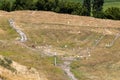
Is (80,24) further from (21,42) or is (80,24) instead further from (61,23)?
(21,42)

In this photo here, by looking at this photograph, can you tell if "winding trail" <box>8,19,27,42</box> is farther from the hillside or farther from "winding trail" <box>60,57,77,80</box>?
"winding trail" <box>60,57,77,80</box>

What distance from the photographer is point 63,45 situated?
9494 cm

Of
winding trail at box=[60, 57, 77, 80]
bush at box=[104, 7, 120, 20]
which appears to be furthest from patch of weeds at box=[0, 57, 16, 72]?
bush at box=[104, 7, 120, 20]

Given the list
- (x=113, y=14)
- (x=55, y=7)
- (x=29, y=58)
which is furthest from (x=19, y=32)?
(x=55, y=7)

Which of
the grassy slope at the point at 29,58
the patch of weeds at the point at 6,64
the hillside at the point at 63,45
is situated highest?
the patch of weeds at the point at 6,64

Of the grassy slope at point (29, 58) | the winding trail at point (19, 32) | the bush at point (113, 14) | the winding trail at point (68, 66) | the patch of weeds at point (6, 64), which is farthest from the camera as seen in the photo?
the bush at point (113, 14)

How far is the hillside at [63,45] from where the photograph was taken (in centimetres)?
7550

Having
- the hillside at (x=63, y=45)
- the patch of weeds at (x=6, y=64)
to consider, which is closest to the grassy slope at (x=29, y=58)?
the hillside at (x=63, y=45)

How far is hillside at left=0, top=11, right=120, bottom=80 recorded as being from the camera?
75500mm

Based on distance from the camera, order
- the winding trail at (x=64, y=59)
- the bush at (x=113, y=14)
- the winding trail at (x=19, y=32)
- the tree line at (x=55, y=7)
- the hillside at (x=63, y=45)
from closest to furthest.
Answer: the winding trail at (x=64, y=59) → the hillside at (x=63, y=45) → the winding trail at (x=19, y=32) → the bush at (x=113, y=14) → the tree line at (x=55, y=7)

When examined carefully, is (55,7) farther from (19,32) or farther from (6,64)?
(6,64)

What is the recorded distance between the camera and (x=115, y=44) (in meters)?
96.5

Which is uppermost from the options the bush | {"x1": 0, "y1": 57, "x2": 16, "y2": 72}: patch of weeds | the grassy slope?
{"x1": 0, "y1": 57, "x2": 16, "y2": 72}: patch of weeds

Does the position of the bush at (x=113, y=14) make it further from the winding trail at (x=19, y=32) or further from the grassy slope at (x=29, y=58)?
the grassy slope at (x=29, y=58)
